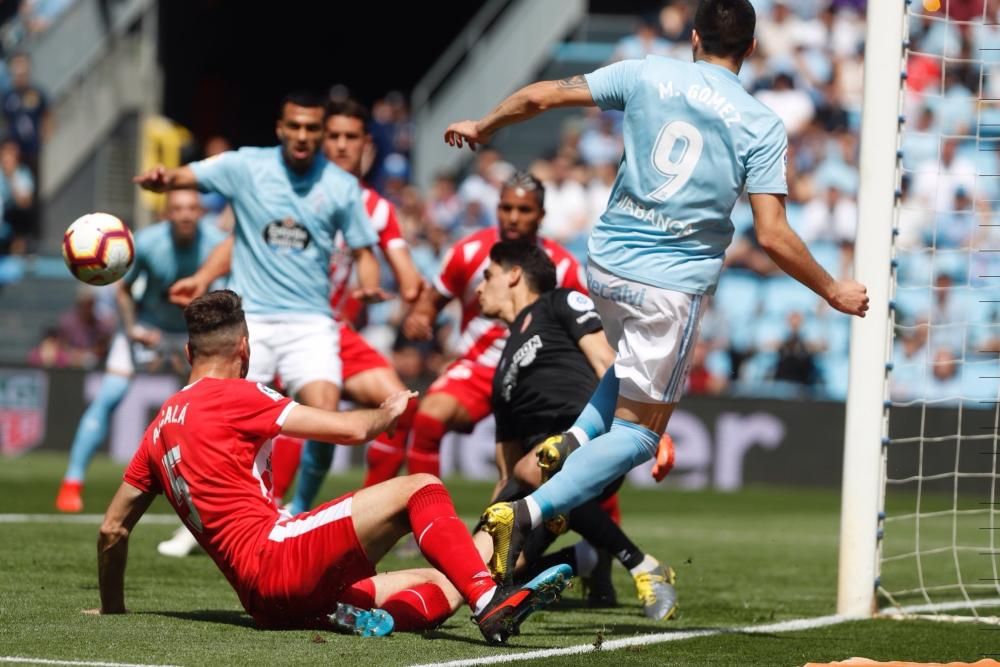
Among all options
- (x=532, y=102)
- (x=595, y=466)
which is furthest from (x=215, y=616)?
(x=532, y=102)

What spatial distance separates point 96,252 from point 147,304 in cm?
374

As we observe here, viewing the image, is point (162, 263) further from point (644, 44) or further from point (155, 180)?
point (644, 44)

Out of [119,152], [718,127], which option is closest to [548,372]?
[718,127]

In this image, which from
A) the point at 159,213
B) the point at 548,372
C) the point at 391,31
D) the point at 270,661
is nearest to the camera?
the point at 270,661

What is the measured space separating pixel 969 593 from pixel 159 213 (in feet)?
53.2

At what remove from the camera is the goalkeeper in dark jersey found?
7.51 meters

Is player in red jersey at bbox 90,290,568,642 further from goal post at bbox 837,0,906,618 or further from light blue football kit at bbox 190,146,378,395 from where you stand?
light blue football kit at bbox 190,146,378,395

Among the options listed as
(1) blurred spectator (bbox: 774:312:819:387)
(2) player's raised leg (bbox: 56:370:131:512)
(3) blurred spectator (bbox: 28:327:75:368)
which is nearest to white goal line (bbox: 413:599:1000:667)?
(2) player's raised leg (bbox: 56:370:131:512)

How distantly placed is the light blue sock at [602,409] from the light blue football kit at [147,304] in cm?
563

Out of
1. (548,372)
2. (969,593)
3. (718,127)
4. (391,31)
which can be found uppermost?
(391,31)

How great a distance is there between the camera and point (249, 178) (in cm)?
895

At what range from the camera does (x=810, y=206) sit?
768 inches

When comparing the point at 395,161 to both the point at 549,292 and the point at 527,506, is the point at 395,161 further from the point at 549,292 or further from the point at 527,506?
the point at 527,506

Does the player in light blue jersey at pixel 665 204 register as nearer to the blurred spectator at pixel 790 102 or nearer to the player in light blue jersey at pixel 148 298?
the player in light blue jersey at pixel 148 298
